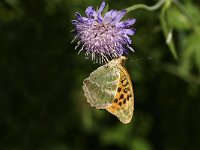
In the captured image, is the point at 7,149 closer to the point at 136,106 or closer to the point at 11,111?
the point at 11,111

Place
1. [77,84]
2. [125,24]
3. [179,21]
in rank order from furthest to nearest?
[77,84] → [179,21] → [125,24]

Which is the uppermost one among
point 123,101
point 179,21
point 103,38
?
point 179,21

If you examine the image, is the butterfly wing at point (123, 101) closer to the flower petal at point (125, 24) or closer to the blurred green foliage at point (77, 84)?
the flower petal at point (125, 24)

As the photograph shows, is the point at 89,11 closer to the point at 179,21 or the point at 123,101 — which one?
the point at 123,101

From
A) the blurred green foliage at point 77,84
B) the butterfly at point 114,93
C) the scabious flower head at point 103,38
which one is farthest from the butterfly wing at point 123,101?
the blurred green foliage at point 77,84

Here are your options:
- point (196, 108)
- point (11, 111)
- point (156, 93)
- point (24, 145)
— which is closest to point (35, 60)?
point (11, 111)

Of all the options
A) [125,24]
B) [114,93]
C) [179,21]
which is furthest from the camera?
[179,21]

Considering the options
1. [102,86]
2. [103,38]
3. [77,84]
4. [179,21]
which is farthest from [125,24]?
[77,84]
